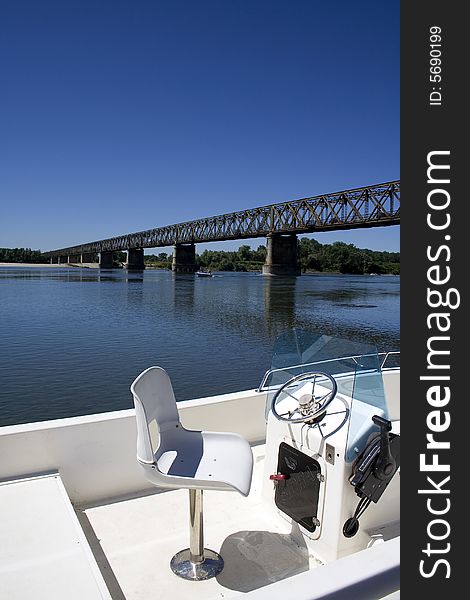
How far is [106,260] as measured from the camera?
4279 inches

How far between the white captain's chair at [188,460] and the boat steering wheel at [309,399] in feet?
0.93

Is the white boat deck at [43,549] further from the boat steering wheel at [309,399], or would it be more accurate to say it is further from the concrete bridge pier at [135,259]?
the concrete bridge pier at [135,259]

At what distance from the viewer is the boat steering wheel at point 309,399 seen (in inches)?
90.6

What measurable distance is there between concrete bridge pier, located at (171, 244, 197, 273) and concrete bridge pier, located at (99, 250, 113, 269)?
89.5ft

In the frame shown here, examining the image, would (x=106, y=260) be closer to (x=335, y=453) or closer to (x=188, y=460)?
(x=188, y=460)

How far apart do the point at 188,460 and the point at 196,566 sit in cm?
50

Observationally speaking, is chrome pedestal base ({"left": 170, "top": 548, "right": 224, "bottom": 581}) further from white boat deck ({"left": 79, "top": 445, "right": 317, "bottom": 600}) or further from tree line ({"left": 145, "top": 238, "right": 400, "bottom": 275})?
tree line ({"left": 145, "top": 238, "right": 400, "bottom": 275})

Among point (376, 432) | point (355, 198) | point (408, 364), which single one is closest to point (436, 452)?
point (408, 364)

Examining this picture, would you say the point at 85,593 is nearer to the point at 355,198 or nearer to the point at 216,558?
the point at 216,558

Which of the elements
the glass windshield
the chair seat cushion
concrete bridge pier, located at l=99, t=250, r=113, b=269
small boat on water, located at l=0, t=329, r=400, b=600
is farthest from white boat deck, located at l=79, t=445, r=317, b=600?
concrete bridge pier, located at l=99, t=250, r=113, b=269

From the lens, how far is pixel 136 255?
96125 mm

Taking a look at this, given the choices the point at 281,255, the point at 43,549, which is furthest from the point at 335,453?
the point at 281,255

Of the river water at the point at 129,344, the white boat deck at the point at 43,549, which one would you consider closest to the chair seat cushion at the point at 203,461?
the white boat deck at the point at 43,549

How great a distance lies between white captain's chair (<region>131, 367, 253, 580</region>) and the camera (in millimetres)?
1979
